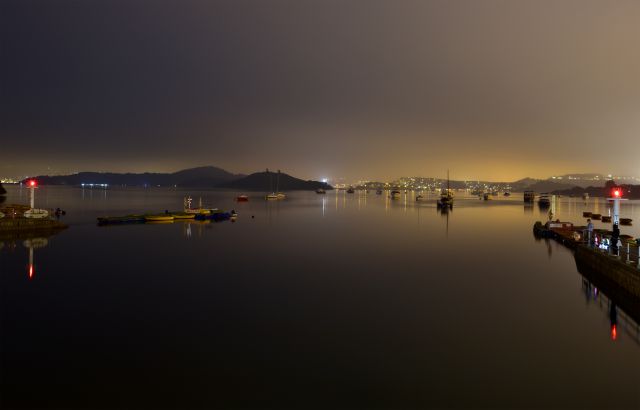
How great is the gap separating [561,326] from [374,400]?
8632 mm

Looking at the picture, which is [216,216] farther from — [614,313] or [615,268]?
[614,313]

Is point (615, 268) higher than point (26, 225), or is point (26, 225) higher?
point (26, 225)

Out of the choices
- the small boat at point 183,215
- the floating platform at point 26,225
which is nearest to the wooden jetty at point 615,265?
the floating platform at point 26,225

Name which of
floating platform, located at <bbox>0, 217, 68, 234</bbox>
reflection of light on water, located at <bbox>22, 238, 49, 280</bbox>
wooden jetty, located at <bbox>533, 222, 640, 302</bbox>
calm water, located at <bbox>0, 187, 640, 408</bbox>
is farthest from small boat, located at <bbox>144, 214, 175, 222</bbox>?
wooden jetty, located at <bbox>533, 222, 640, 302</bbox>

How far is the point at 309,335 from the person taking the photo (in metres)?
12.6

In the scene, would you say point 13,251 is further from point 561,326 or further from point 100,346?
point 561,326

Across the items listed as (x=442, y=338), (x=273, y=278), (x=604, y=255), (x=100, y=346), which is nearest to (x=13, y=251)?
(x=273, y=278)

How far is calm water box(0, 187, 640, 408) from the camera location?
9.16m

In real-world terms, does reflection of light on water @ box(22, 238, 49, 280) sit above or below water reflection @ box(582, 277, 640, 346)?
above

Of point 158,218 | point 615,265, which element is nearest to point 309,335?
point 615,265

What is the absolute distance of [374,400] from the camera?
8789mm

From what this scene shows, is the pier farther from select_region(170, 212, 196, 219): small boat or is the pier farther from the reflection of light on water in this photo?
select_region(170, 212, 196, 219): small boat

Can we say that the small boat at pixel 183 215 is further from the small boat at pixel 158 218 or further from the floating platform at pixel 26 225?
the floating platform at pixel 26 225

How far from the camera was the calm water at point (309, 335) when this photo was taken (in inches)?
360
